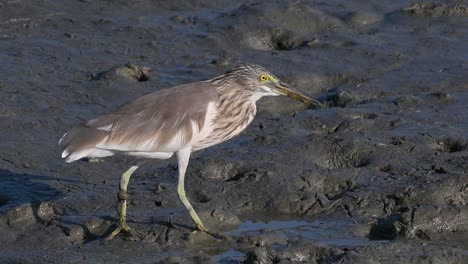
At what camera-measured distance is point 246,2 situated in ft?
44.2

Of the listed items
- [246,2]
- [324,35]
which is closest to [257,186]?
[324,35]

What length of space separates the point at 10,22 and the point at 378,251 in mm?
5883

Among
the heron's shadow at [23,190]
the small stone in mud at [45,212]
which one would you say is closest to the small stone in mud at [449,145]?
the heron's shadow at [23,190]

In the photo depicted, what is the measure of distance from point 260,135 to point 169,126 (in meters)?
1.90

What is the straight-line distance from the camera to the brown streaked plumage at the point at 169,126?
8391 mm

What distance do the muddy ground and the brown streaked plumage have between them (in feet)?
1.59

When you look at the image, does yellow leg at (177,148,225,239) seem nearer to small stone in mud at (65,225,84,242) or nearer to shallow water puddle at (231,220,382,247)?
shallow water puddle at (231,220,382,247)

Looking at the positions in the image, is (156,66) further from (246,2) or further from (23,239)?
(23,239)

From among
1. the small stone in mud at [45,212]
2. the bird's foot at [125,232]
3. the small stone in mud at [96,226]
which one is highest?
the bird's foot at [125,232]

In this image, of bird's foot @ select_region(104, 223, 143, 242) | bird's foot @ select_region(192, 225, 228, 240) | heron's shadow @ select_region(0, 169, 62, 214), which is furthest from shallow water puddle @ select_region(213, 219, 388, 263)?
heron's shadow @ select_region(0, 169, 62, 214)

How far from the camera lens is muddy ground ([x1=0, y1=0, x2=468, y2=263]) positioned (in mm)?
8398

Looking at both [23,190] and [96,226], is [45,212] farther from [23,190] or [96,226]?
[23,190]

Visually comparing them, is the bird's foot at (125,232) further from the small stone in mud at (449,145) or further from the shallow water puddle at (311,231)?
the small stone in mud at (449,145)

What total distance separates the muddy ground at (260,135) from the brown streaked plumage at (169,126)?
49 centimetres
